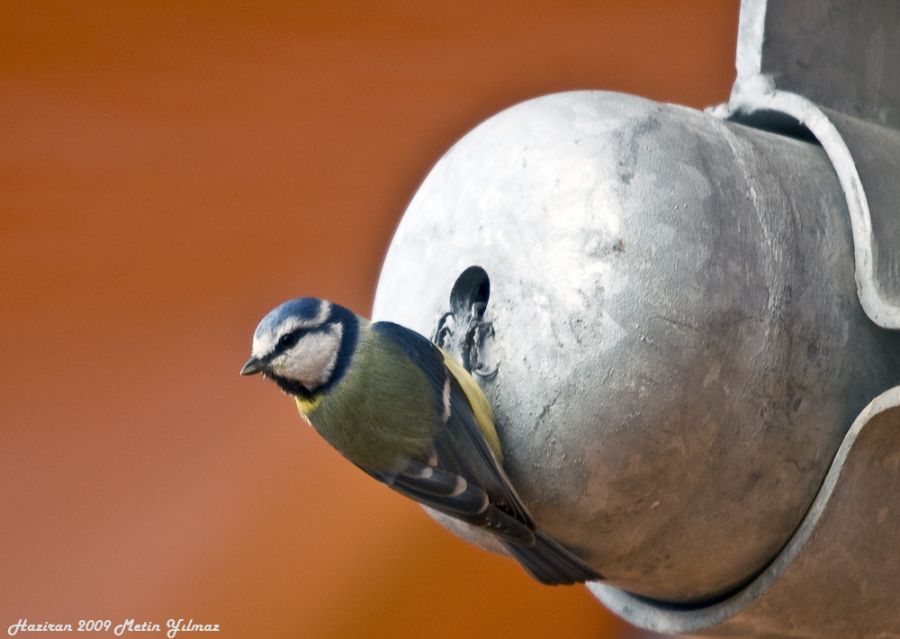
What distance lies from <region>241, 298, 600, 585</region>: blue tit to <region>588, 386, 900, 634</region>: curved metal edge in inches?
13.6

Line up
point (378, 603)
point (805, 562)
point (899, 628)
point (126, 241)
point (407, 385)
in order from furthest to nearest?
1. point (126, 241)
2. point (378, 603)
3. point (899, 628)
4. point (805, 562)
5. point (407, 385)

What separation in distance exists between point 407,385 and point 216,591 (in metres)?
2.04

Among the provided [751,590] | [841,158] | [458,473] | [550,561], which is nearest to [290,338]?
[458,473]

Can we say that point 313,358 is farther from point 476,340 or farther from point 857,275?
point 857,275

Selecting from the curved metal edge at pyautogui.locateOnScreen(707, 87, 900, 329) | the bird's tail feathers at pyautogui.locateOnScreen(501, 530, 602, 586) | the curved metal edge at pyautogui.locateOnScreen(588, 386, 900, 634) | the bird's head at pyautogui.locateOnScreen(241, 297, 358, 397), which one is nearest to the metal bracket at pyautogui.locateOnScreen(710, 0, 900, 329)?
the curved metal edge at pyautogui.locateOnScreen(707, 87, 900, 329)

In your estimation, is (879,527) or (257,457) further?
(257,457)

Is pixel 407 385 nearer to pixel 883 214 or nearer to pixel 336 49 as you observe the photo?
pixel 883 214

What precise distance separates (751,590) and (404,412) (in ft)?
2.32

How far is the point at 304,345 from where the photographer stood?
209 centimetres

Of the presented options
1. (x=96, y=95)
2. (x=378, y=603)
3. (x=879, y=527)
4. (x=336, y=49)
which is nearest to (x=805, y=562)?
(x=879, y=527)

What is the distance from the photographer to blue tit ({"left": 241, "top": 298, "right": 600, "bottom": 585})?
6.54 feet

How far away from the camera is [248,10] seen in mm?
4137

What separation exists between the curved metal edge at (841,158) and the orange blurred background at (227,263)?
1339 mm

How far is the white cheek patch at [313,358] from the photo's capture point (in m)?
2.09
